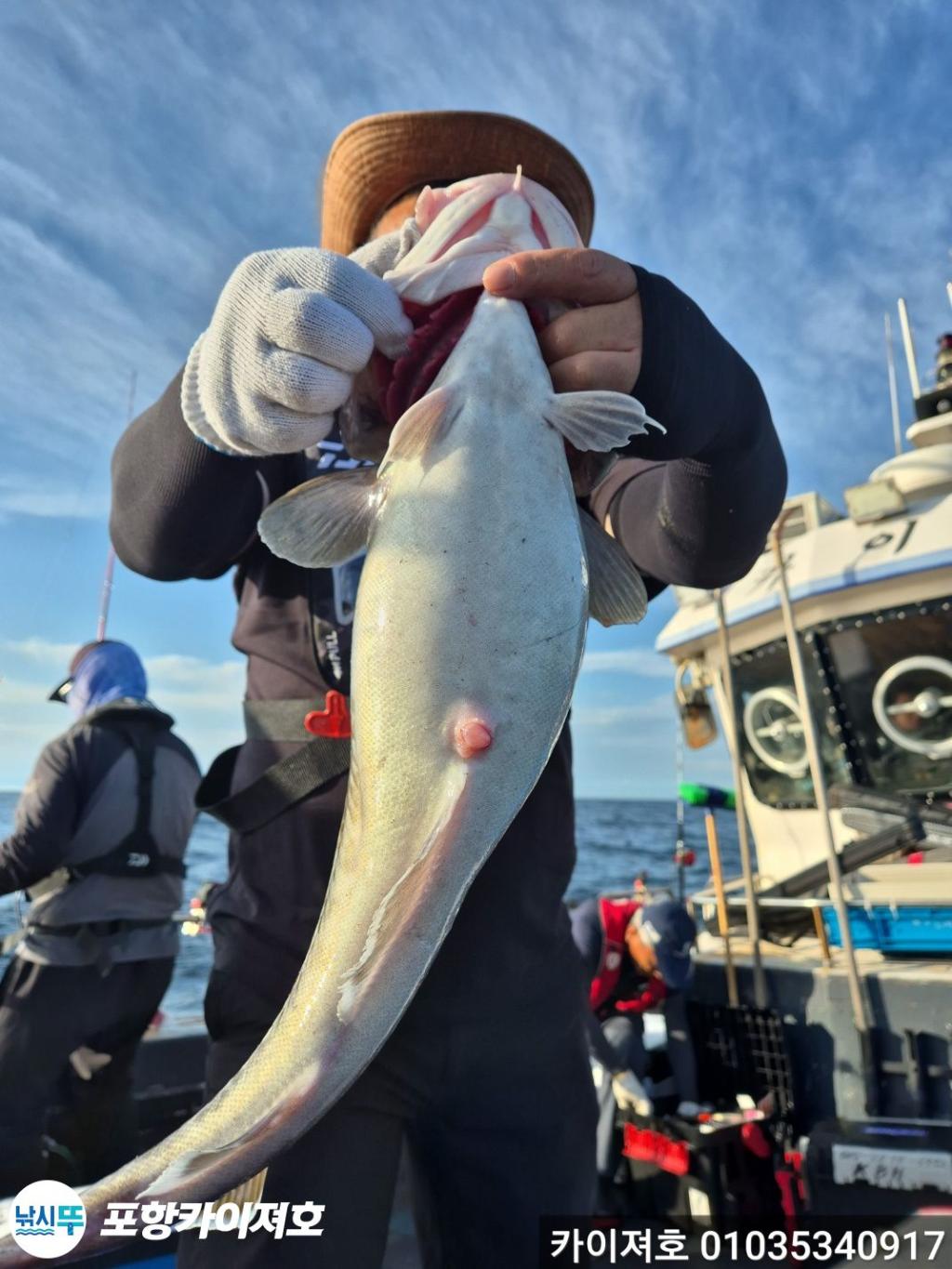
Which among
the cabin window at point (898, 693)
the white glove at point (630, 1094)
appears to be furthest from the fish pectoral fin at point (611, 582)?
the cabin window at point (898, 693)

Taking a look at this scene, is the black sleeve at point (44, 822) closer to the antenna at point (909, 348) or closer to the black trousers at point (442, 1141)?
the black trousers at point (442, 1141)

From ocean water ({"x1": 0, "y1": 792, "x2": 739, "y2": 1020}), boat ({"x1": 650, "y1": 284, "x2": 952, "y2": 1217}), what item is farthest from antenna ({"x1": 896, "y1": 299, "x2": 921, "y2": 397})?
ocean water ({"x1": 0, "y1": 792, "x2": 739, "y2": 1020})

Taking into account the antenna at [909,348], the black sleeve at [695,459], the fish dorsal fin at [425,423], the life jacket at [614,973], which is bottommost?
the life jacket at [614,973]

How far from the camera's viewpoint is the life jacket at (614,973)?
5.94 meters

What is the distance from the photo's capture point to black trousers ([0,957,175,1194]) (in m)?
→ 4.44

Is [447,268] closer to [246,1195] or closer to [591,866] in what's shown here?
[246,1195]

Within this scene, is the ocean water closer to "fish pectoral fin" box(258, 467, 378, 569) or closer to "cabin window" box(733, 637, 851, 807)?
"cabin window" box(733, 637, 851, 807)

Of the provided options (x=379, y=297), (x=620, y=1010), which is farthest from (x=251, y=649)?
(x=620, y=1010)

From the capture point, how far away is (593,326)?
1.62 meters

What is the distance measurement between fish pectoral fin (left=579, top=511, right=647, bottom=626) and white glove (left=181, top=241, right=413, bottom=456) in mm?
569

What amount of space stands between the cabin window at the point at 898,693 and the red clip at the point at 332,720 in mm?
6093

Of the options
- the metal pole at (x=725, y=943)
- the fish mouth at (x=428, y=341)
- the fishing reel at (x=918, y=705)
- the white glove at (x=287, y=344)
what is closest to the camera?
the white glove at (x=287, y=344)

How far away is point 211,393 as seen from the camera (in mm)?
1543

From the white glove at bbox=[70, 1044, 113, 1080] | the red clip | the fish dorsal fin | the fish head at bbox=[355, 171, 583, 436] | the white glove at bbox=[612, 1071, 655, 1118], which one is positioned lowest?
the white glove at bbox=[612, 1071, 655, 1118]
